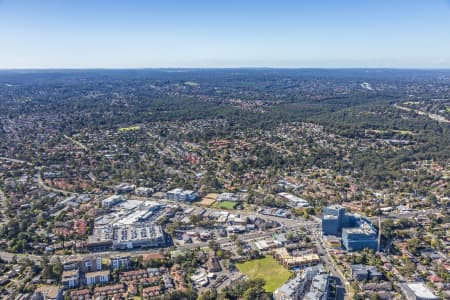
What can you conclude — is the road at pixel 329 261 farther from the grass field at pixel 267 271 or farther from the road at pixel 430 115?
the road at pixel 430 115

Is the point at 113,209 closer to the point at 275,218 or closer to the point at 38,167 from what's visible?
the point at 275,218

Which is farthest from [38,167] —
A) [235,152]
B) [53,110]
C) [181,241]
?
[53,110]

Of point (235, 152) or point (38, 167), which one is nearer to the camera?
point (38, 167)

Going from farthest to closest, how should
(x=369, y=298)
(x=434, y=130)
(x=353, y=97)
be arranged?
(x=353, y=97) < (x=434, y=130) < (x=369, y=298)

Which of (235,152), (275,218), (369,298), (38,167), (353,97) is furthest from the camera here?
(353,97)

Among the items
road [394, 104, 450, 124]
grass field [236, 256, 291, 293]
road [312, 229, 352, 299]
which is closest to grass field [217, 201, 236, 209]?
road [312, 229, 352, 299]

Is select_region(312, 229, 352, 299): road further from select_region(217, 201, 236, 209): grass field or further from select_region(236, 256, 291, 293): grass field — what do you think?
select_region(217, 201, 236, 209): grass field

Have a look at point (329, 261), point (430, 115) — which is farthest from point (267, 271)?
point (430, 115)

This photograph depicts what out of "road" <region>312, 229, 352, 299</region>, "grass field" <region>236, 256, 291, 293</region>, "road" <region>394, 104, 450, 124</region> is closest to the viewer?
"road" <region>312, 229, 352, 299</region>
